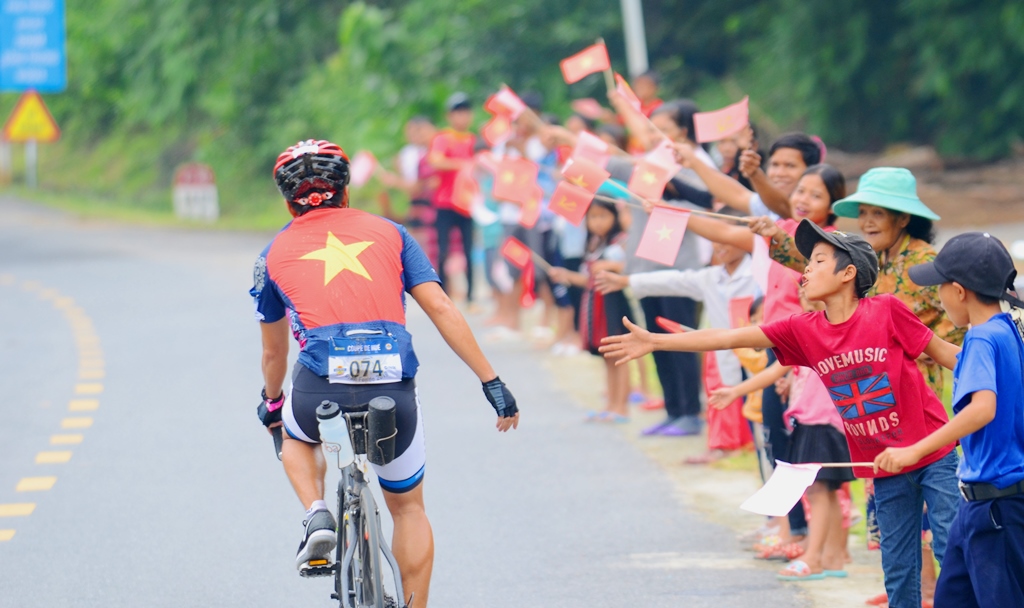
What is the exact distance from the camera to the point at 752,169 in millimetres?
6559

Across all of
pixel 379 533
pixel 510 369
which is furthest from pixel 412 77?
pixel 379 533

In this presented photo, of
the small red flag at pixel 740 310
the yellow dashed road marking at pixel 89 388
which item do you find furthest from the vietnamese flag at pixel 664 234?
the yellow dashed road marking at pixel 89 388

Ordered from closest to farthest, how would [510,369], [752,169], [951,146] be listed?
[752,169] < [510,369] < [951,146]

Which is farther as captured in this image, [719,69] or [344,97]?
[344,97]

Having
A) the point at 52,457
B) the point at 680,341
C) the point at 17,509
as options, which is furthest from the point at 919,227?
the point at 52,457

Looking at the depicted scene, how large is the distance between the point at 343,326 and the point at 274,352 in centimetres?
50

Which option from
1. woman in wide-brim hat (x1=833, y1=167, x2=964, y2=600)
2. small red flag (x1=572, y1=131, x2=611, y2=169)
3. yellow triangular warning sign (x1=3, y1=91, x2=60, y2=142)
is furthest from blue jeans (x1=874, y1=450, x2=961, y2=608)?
yellow triangular warning sign (x1=3, y1=91, x2=60, y2=142)

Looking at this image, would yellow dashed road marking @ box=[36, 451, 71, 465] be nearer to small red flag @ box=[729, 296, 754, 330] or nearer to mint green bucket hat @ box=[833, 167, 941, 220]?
small red flag @ box=[729, 296, 754, 330]

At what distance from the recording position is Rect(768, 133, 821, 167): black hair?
6.95 m

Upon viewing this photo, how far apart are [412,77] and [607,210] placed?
53.2 ft

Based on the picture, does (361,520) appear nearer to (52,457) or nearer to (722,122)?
(722,122)

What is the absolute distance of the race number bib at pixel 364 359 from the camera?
4.97 metres

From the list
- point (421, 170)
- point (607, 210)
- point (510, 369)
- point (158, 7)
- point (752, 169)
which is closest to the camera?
point (752, 169)

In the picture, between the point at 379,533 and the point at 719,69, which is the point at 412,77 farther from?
the point at 379,533
